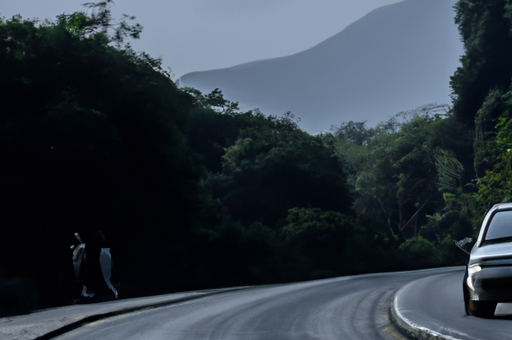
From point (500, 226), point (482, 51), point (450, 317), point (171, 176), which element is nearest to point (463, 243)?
point (500, 226)

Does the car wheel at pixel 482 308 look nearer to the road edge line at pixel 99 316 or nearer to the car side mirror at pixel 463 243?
the car side mirror at pixel 463 243

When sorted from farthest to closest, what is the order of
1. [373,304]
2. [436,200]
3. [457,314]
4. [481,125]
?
[436,200] → [481,125] → [373,304] → [457,314]

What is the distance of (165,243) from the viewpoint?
115 feet

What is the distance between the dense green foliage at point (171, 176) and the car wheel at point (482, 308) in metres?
11.2

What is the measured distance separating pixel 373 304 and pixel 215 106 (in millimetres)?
59557

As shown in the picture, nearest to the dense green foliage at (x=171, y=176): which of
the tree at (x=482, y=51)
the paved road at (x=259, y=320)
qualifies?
the tree at (x=482, y=51)

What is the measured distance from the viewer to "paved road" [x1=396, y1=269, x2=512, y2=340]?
10.4 meters

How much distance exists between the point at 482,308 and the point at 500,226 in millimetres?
1417

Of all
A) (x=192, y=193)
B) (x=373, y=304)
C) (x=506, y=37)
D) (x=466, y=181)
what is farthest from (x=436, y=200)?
(x=373, y=304)

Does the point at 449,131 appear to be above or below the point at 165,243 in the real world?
above

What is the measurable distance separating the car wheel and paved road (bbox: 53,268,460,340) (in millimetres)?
1277

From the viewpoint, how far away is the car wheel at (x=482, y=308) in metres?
12.1

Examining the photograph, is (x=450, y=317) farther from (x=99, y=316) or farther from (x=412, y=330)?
(x=99, y=316)

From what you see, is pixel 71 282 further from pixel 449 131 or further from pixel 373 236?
pixel 449 131
